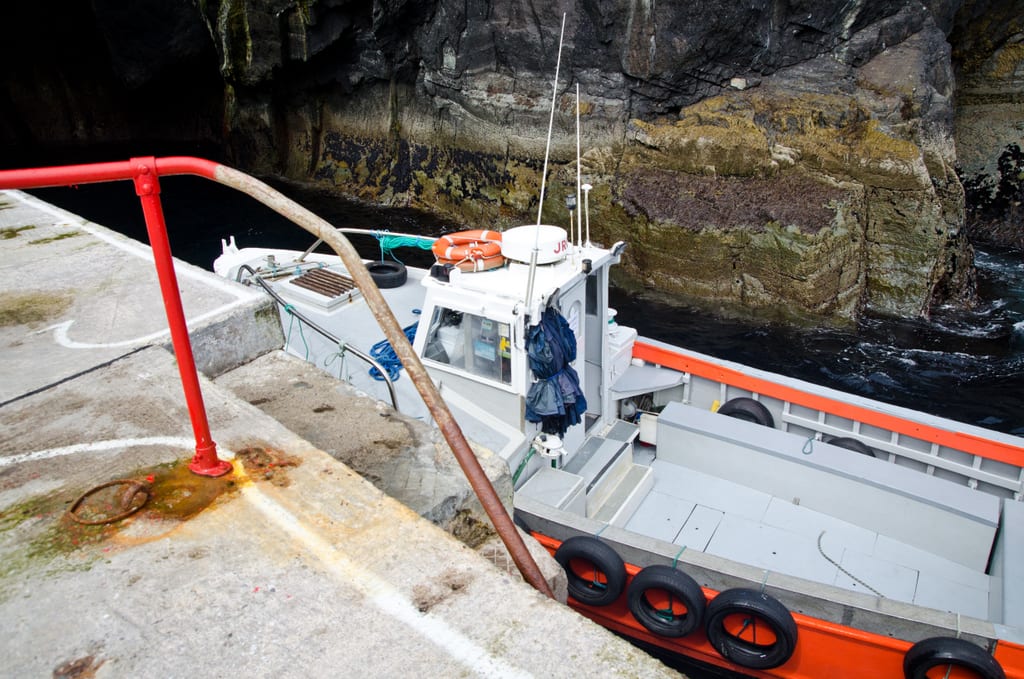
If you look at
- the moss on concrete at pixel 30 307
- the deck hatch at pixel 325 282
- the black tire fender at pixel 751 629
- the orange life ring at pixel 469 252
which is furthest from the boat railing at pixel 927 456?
the moss on concrete at pixel 30 307

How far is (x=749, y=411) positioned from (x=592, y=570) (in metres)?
2.51

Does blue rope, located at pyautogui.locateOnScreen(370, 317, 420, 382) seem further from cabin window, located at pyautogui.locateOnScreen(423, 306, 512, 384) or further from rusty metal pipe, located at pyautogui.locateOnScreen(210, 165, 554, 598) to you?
rusty metal pipe, located at pyautogui.locateOnScreen(210, 165, 554, 598)

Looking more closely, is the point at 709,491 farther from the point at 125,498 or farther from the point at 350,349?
the point at 125,498

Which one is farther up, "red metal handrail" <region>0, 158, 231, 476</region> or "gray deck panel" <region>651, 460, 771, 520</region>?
"red metal handrail" <region>0, 158, 231, 476</region>

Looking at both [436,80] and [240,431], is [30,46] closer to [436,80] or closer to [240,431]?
[436,80]

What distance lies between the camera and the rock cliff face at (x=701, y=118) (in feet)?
45.8

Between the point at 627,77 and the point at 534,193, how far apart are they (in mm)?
3321

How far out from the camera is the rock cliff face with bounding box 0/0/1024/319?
14.0 meters

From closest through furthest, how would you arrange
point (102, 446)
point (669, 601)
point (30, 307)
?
point (102, 446)
point (30, 307)
point (669, 601)

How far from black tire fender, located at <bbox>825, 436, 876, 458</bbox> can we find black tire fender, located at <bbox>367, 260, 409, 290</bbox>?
15.5 ft

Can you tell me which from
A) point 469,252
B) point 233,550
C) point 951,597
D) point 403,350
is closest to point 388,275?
point 469,252

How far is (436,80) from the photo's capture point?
19.2m

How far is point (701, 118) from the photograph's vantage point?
1541cm

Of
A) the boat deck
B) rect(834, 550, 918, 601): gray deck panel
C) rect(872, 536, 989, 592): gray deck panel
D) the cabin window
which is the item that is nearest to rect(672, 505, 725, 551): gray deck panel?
the boat deck
